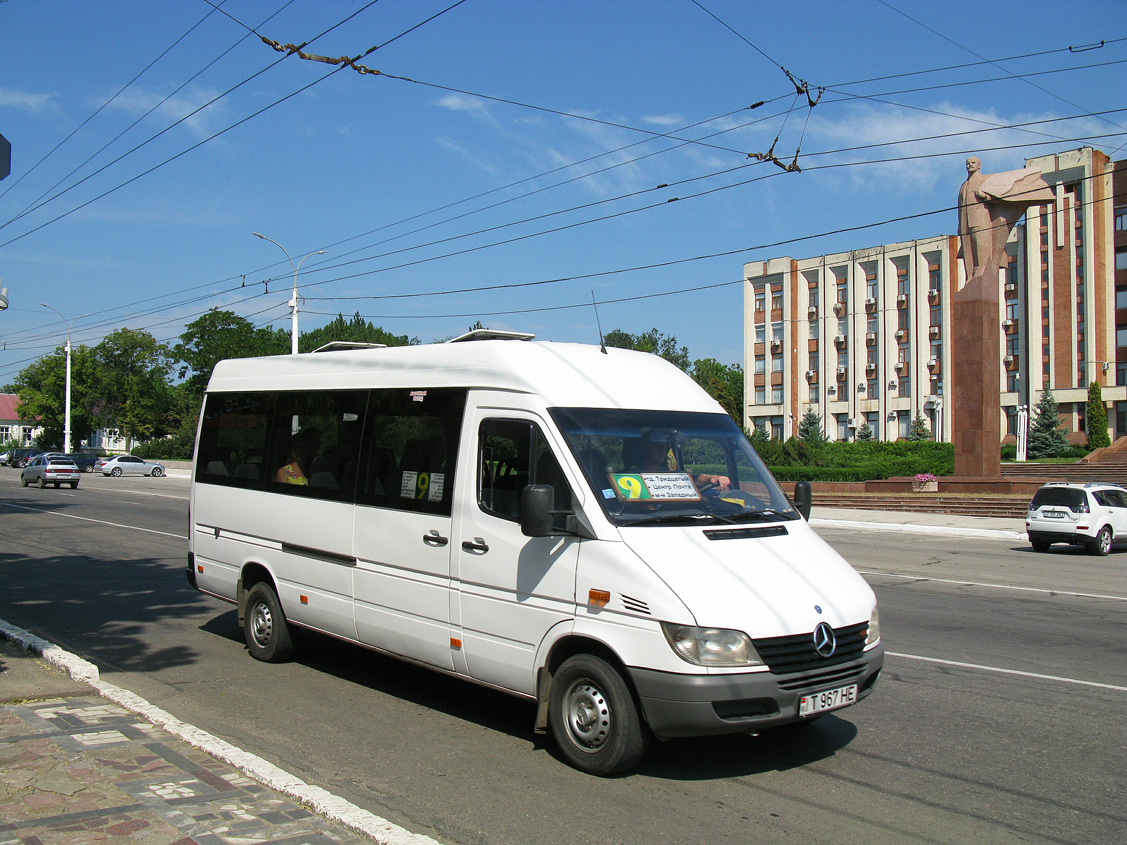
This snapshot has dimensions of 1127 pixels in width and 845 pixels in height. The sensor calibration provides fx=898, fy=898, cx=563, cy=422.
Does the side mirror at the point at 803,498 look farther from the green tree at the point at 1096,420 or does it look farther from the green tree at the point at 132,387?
the green tree at the point at 132,387

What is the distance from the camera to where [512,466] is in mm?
5555

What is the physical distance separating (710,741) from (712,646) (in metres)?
1.39

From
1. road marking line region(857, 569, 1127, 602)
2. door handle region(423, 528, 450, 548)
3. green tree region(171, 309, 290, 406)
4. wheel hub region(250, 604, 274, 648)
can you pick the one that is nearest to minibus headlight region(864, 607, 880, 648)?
door handle region(423, 528, 450, 548)

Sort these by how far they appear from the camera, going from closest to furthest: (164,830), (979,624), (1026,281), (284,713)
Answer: (164,830) < (284,713) < (979,624) < (1026,281)

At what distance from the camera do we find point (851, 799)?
4645mm

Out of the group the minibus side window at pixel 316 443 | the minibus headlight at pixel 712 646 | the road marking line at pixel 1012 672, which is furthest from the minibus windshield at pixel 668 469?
the road marking line at pixel 1012 672

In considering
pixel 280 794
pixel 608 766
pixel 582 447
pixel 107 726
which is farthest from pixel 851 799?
pixel 107 726

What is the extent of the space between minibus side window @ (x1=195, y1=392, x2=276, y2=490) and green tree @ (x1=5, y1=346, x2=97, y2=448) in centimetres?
8770

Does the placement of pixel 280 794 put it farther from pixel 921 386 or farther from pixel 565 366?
pixel 921 386

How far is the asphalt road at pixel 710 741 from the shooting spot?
4.36 meters

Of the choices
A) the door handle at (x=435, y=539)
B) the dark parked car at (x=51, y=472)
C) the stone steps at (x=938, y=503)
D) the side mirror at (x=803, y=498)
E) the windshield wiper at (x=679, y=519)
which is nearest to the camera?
the windshield wiper at (x=679, y=519)

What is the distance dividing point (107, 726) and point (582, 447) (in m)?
3.37

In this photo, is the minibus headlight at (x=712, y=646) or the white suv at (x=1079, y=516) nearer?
the minibus headlight at (x=712, y=646)

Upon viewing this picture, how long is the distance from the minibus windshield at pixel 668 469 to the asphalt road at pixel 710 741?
1428 millimetres
